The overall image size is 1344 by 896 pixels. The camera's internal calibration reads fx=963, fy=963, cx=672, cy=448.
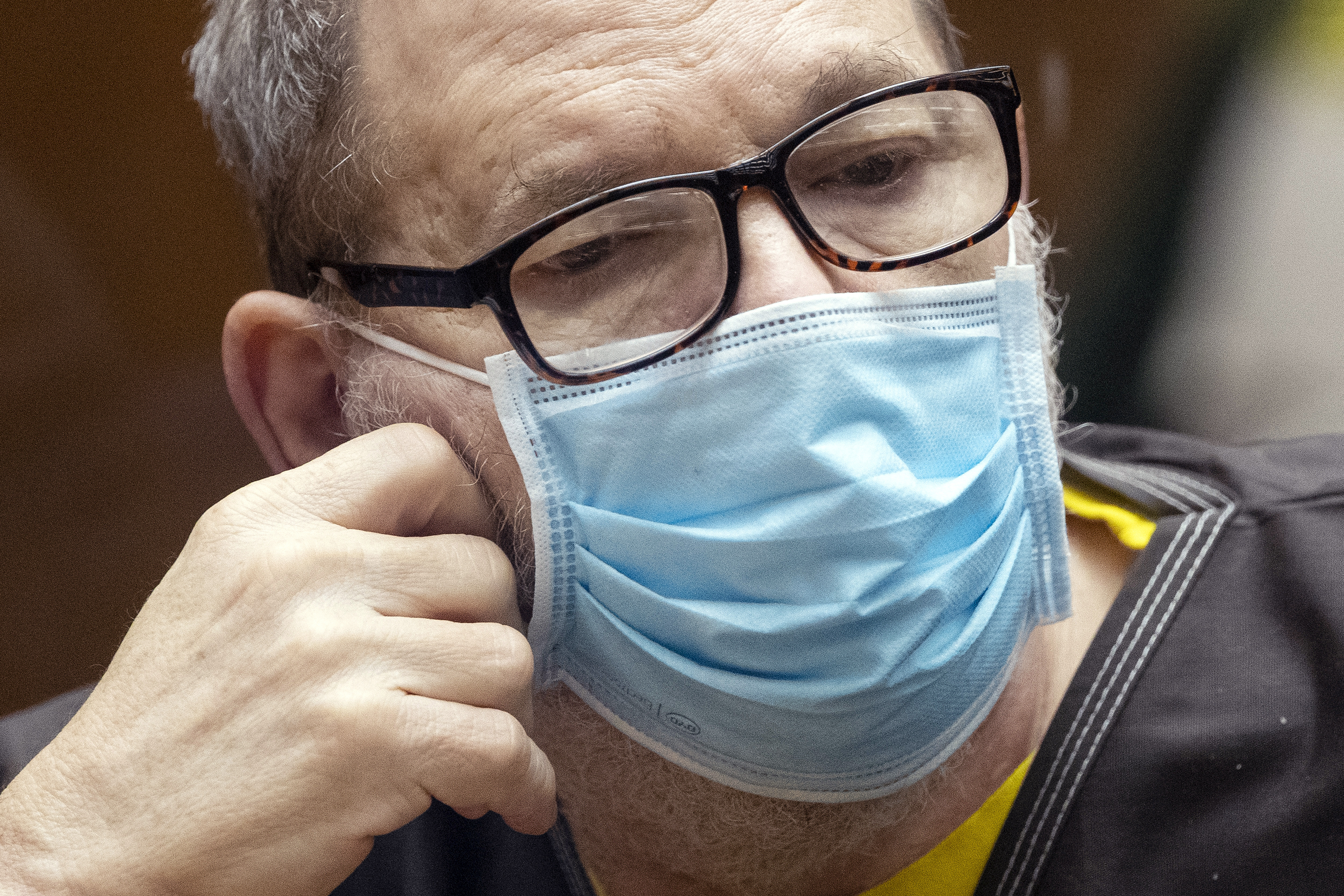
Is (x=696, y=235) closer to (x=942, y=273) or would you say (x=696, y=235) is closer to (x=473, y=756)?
(x=942, y=273)

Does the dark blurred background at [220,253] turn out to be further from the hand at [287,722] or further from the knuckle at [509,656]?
the knuckle at [509,656]

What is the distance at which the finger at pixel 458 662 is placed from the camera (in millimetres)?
978

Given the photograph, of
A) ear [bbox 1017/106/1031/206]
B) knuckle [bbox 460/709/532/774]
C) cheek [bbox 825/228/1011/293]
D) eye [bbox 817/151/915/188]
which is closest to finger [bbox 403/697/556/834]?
knuckle [bbox 460/709/532/774]

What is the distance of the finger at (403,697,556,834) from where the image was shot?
97 centimetres

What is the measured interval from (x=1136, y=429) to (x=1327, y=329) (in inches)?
43.5

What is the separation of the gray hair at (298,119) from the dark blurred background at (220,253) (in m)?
0.37

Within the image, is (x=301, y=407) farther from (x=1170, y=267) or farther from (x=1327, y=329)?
(x=1327, y=329)

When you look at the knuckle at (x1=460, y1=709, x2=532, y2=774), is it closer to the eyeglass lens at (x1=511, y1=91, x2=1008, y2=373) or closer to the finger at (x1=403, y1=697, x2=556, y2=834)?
the finger at (x1=403, y1=697, x2=556, y2=834)

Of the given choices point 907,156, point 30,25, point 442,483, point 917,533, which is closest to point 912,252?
point 907,156

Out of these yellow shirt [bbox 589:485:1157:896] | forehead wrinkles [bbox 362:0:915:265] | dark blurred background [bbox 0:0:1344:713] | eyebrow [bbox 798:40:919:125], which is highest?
forehead wrinkles [bbox 362:0:915:265]

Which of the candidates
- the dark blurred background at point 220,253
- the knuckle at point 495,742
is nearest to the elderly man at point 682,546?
the knuckle at point 495,742

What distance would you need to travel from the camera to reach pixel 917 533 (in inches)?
38.8

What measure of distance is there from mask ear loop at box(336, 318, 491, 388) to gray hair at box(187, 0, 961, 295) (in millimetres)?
107

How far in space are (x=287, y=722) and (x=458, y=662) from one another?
175mm
